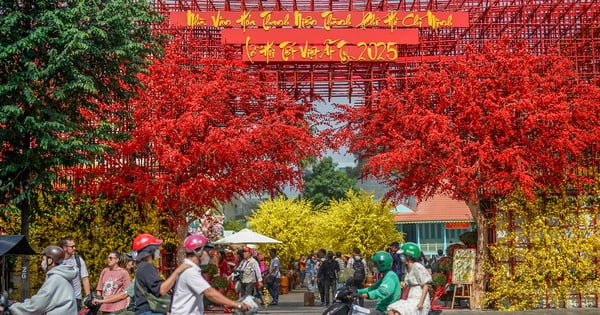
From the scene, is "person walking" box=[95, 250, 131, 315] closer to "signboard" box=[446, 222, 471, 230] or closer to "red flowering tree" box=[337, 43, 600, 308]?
"red flowering tree" box=[337, 43, 600, 308]

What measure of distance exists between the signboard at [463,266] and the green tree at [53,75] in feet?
31.0

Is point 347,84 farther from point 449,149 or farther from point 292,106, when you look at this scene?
point 449,149

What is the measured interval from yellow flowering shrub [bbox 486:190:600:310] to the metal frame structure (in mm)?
6692

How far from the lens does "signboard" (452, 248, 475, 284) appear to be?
76.0 ft

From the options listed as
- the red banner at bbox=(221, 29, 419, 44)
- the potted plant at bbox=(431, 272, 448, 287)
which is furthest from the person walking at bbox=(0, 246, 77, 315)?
the red banner at bbox=(221, 29, 419, 44)

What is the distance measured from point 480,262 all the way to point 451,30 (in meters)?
11.4

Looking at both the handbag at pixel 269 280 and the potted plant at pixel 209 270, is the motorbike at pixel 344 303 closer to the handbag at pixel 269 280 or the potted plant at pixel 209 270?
the potted plant at pixel 209 270

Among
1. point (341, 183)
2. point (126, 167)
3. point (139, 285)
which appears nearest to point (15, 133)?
point (126, 167)

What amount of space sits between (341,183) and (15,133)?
66.9 m

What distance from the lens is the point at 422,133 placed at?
74.5 feet

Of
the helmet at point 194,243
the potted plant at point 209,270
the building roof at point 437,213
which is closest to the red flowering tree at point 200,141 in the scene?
the potted plant at point 209,270

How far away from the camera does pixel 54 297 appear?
10.1m

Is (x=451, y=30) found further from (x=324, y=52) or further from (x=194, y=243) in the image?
(x=194, y=243)

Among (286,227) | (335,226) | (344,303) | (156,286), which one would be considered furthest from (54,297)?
(286,227)
